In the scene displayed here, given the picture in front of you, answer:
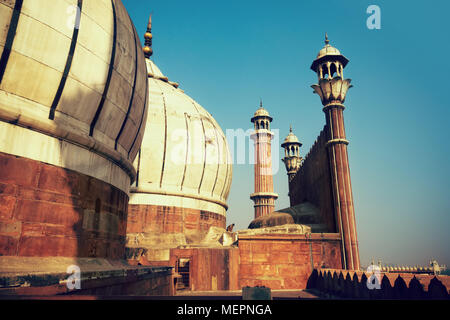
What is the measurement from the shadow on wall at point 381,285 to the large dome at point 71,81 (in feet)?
27.2

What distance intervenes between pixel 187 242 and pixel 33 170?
11741mm

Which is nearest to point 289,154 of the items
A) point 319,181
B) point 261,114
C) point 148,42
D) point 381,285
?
point 261,114

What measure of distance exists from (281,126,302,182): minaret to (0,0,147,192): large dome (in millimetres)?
27886

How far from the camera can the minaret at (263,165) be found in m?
32.0

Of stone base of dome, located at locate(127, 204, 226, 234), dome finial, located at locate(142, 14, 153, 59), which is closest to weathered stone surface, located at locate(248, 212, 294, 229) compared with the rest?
stone base of dome, located at locate(127, 204, 226, 234)

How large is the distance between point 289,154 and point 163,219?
72.7ft

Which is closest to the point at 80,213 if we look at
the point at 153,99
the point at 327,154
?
the point at 153,99

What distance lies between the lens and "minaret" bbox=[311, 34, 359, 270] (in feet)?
52.9

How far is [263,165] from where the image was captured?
33156 millimetres

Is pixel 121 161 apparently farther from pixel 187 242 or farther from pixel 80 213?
pixel 187 242

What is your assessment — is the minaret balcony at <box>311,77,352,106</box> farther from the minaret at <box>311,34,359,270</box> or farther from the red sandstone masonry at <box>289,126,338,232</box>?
the red sandstone masonry at <box>289,126,338,232</box>

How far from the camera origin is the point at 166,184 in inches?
660

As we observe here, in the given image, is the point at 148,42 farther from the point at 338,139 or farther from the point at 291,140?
the point at 291,140

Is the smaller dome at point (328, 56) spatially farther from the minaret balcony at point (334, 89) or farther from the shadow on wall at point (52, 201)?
the shadow on wall at point (52, 201)
